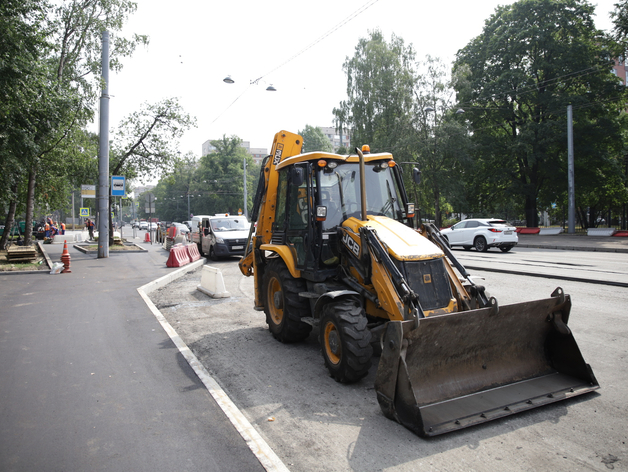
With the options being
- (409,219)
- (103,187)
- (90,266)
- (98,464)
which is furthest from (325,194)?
(103,187)

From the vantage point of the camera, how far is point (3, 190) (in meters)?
15.8

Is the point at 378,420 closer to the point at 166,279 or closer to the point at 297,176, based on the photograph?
the point at 297,176

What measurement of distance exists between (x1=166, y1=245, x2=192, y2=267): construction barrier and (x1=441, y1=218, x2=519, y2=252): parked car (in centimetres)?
1162

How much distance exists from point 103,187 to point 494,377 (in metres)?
19.1

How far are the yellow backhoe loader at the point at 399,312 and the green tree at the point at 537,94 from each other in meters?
30.2

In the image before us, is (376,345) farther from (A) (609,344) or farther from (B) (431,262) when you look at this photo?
(A) (609,344)

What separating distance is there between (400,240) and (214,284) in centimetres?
659

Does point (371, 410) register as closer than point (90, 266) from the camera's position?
Yes

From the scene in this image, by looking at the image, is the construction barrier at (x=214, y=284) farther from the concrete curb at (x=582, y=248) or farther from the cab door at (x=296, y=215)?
the concrete curb at (x=582, y=248)

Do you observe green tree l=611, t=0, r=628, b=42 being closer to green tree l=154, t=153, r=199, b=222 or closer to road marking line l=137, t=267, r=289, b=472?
road marking line l=137, t=267, r=289, b=472

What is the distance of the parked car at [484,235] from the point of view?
20.6 m

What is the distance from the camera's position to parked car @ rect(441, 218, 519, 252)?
20.6m

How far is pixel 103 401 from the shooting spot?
450 centimetres

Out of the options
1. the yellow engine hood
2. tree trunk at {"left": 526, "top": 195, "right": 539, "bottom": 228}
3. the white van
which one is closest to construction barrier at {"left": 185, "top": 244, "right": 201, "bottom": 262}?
the white van
